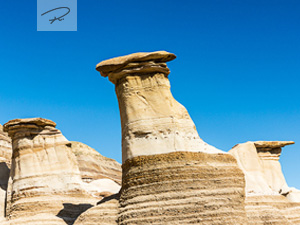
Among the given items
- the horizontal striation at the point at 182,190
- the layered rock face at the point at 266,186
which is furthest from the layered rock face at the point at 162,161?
the layered rock face at the point at 266,186

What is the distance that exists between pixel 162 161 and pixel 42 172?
36.3ft

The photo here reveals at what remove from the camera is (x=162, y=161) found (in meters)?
17.0

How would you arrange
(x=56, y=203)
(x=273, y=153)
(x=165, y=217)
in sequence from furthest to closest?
(x=273, y=153), (x=56, y=203), (x=165, y=217)

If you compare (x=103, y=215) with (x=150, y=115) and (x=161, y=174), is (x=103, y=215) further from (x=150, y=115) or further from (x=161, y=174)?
(x=150, y=115)

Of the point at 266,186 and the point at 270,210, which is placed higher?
the point at 266,186

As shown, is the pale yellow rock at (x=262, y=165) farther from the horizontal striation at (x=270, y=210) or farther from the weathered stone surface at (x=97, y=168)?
the weathered stone surface at (x=97, y=168)

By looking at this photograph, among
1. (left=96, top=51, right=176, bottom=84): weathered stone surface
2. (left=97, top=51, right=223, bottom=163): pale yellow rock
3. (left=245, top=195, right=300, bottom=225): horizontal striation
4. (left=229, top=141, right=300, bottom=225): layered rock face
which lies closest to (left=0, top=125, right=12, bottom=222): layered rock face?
(left=97, top=51, right=223, bottom=163): pale yellow rock

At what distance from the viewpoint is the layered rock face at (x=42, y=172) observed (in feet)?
82.7

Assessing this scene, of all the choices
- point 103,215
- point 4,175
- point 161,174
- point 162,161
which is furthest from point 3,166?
point 161,174

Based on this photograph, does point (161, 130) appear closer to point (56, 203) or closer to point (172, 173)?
point (172, 173)

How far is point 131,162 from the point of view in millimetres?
17547

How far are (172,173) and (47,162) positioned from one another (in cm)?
1175

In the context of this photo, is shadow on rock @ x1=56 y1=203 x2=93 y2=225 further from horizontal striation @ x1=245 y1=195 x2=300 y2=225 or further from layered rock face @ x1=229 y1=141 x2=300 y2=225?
horizontal striation @ x1=245 y1=195 x2=300 y2=225

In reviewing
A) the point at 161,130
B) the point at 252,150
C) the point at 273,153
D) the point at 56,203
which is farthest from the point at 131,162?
the point at 273,153
